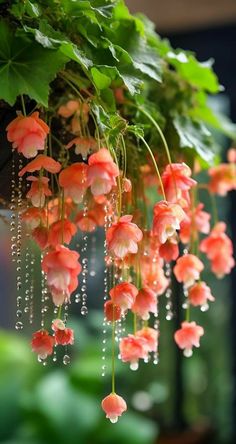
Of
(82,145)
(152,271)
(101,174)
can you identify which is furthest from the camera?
(152,271)

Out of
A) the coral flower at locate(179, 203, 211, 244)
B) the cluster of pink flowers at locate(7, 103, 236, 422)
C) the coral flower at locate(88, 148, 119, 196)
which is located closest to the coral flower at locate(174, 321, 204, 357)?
the cluster of pink flowers at locate(7, 103, 236, 422)

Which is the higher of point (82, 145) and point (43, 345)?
point (82, 145)

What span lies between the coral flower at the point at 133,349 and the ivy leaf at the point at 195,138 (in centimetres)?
24

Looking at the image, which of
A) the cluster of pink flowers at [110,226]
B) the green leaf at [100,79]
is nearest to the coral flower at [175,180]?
the cluster of pink flowers at [110,226]

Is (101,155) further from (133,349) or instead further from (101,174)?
(133,349)

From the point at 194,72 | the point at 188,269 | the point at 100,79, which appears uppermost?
the point at 194,72

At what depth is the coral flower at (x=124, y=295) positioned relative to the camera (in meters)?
0.65

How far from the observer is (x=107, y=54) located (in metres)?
0.68

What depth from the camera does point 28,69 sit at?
63 centimetres

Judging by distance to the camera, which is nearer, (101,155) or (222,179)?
(101,155)

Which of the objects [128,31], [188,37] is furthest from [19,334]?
[128,31]

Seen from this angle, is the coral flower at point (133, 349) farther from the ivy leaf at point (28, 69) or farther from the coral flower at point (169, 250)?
the ivy leaf at point (28, 69)

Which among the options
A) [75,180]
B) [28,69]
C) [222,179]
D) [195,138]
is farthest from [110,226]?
[222,179]

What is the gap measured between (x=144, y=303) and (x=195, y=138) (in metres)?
0.25
